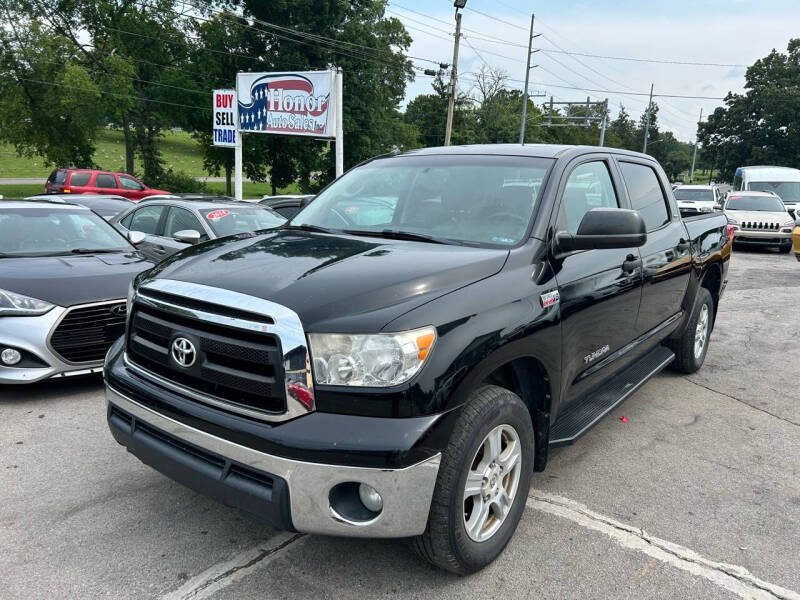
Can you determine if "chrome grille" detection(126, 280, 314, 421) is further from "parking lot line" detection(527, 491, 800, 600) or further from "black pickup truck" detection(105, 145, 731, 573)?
"parking lot line" detection(527, 491, 800, 600)

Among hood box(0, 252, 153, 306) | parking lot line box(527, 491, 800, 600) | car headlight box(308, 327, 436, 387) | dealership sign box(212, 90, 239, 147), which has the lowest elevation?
parking lot line box(527, 491, 800, 600)

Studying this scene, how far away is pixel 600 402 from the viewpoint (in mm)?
3676

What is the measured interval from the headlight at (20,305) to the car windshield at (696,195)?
20.5 m

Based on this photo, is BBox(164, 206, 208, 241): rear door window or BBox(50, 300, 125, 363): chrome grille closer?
BBox(50, 300, 125, 363): chrome grille

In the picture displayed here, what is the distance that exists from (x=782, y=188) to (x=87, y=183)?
2418cm

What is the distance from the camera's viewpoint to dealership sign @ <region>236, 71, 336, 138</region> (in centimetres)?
1486

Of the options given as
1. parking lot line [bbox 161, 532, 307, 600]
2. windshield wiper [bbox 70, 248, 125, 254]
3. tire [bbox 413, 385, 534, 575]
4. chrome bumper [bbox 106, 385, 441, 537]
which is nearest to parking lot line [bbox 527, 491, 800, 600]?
tire [bbox 413, 385, 534, 575]

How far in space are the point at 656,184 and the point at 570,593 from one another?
3.34 meters

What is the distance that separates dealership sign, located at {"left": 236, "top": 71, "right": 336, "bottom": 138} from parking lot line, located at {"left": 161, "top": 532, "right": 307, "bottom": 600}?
510 inches

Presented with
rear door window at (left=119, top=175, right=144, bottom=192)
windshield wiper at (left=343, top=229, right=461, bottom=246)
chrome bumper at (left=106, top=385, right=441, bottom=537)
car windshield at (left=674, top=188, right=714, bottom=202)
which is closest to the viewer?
chrome bumper at (left=106, top=385, right=441, bottom=537)

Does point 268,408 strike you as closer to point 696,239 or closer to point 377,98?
point 696,239

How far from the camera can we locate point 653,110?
118 meters

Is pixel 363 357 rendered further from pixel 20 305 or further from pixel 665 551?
pixel 20 305

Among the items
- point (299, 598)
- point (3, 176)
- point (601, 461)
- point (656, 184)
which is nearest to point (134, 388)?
point (299, 598)
